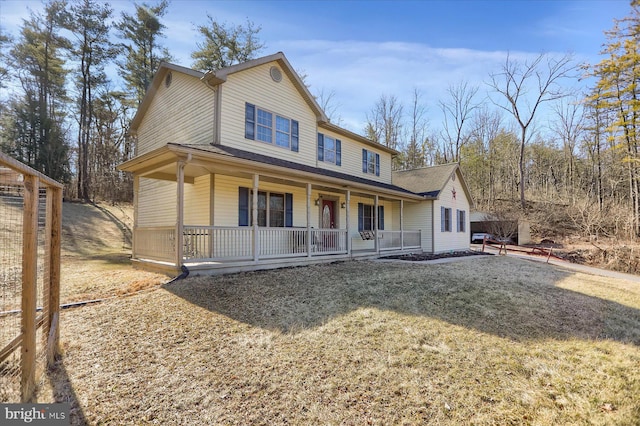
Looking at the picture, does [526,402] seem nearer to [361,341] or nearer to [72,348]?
[361,341]

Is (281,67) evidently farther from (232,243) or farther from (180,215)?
(180,215)

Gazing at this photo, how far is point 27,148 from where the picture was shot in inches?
858

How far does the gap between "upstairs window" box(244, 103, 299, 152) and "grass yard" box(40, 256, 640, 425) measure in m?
5.84

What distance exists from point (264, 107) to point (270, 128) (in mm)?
760

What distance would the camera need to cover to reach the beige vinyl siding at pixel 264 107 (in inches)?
411

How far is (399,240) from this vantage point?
15.9m

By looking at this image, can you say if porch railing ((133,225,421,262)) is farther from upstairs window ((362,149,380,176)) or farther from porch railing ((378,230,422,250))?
upstairs window ((362,149,380,176))

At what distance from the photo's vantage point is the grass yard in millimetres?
3258

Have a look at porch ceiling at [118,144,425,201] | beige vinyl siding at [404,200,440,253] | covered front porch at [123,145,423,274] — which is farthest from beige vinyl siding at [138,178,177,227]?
beige vinyl siding at [404,200,440,253]

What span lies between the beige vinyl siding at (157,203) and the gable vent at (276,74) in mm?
5381

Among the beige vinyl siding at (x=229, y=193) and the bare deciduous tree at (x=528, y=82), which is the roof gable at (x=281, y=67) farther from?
the bare deciduous tree at (x=528, y=82)

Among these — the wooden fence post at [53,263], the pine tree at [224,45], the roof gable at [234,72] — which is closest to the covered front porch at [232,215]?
the roof gable at [234,72]

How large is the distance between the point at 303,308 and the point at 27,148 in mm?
25852

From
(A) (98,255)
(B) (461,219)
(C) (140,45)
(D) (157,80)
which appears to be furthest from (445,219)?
(C) (140,45)
